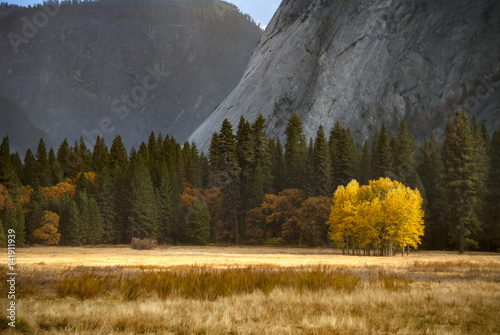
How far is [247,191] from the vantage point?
90.8m

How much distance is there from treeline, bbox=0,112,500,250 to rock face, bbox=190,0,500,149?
44.7 m

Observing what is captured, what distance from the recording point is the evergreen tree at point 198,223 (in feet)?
284

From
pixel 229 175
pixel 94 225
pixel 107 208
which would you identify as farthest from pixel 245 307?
pixel 107 208

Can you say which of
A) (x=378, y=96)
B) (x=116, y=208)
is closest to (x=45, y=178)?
(x=116, y=208)

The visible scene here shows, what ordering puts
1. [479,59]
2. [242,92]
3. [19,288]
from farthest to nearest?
[242,92] → [479,59] → [19,288]

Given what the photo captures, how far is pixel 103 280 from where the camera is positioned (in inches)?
575

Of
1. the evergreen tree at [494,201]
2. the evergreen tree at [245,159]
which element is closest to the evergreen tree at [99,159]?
the evergreen tree at [245,159]

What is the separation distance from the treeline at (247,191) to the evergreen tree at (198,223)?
21 centimetres

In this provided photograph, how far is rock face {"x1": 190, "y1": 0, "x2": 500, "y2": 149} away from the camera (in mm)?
139375

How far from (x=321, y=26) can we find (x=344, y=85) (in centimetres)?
2877

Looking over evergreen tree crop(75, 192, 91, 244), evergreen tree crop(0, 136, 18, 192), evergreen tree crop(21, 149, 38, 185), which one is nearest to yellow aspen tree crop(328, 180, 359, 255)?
evergreen tree crop(75, 192, 91, 244)

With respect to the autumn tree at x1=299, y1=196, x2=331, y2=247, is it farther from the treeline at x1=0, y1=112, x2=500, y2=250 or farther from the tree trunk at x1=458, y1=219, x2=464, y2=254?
the tree trunk at x1=458, y1=219, x2=464, y2=254

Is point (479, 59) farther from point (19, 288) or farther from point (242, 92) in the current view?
point (19, 288)

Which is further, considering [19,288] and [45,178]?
[45,178]
